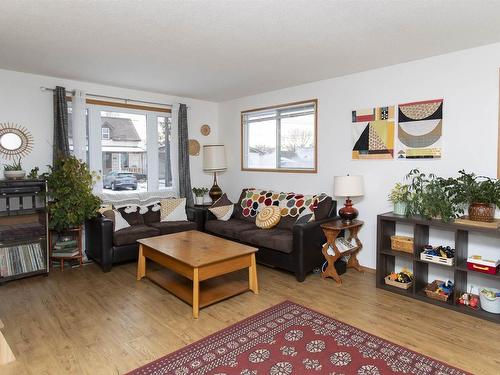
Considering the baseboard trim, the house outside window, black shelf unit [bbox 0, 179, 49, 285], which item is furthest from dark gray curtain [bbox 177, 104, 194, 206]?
the baseboard trim

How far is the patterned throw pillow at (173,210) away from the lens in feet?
15.9

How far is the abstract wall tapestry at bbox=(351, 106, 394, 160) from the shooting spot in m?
3.74

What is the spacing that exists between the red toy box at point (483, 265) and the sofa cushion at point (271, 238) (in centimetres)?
166

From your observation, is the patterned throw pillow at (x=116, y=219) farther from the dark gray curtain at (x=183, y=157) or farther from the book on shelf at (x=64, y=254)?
the dark gray curtain at (x=183, y=157)

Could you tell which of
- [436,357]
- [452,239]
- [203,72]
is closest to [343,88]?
[203,72]

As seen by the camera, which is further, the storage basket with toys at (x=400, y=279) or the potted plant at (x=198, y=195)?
the potted plant at (x=198, y=195)

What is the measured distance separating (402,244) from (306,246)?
96cm

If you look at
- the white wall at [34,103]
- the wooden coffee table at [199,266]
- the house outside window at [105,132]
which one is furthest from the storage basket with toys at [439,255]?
the white wall at [34,103]

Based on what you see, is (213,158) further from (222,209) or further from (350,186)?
(350,186)

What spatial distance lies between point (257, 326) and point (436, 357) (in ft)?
4.13

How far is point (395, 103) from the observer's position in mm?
3674

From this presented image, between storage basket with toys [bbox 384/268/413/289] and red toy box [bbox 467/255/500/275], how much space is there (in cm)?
60

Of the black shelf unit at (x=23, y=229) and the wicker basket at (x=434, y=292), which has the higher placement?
the black shelf unit at (x=23, y=229)

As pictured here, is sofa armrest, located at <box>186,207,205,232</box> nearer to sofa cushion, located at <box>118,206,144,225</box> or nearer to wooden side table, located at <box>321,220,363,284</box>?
sofa cushion, located at <box>118,206,144,225</box>
